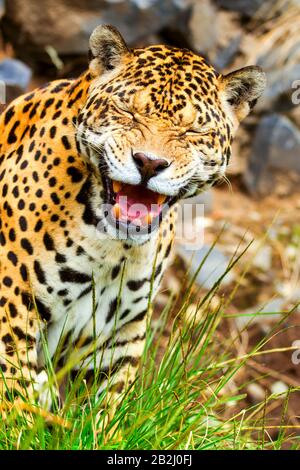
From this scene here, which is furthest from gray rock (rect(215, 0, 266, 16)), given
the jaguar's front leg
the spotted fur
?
the jaguar's front leg

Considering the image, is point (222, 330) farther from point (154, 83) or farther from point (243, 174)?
point (154, 83)

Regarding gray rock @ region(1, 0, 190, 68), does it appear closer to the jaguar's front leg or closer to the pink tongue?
the jaguar's front leg

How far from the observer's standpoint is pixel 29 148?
198 inches

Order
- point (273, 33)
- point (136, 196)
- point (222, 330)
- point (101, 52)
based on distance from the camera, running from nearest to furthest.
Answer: point (136, 196) < point (101, 52) < point (222, 330) < point (273, 33)

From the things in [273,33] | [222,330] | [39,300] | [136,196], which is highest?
[273,33]

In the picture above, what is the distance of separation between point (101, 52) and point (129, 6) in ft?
17.3

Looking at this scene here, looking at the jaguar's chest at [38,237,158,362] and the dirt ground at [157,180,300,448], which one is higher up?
the jaguar's chest at [38,237,158,362]

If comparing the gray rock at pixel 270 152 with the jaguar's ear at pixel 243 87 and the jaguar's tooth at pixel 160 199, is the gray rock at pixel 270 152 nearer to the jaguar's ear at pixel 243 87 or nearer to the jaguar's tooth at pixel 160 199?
the jaguar's ear at pixel 243 87

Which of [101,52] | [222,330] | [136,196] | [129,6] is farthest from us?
[129,6]

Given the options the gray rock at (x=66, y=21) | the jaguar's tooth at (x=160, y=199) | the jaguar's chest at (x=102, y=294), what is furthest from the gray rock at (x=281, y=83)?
the jaguar's tooth at (x=160, y=199)

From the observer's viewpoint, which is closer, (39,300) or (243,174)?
(39,300)

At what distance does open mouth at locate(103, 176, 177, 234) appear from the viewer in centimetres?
454

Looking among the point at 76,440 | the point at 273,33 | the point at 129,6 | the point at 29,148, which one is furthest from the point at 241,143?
the point at 76,440

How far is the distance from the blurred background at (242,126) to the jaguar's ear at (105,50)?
145 inches
